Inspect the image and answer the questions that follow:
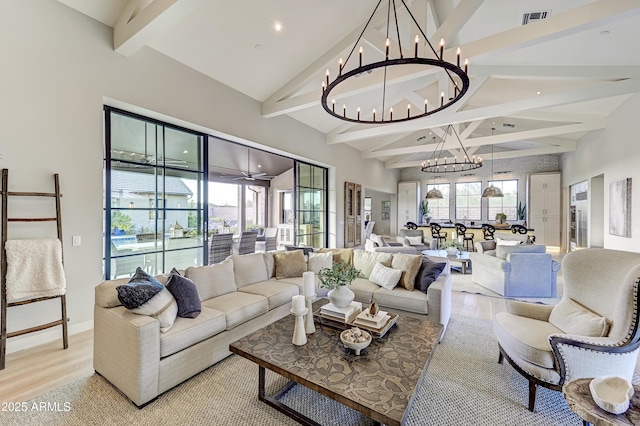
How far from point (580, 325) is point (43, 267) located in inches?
192

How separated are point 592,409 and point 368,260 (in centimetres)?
289

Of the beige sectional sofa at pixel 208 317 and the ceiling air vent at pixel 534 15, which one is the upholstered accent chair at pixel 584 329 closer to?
the beige sectional sofa at pixel 208 317

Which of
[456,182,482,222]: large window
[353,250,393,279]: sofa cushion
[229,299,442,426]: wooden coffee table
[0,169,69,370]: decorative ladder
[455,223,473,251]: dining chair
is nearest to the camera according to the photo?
[229,299,442,426]: wooden coffee table

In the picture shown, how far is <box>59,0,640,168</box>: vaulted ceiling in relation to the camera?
3.11 m

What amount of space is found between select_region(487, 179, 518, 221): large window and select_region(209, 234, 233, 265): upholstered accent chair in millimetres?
10950

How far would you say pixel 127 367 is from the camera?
203 cm

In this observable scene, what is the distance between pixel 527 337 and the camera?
2152 mm

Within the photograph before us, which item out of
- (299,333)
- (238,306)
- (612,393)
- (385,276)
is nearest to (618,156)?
(385,276)

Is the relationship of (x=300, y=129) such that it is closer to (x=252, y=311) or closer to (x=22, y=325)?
(x=252, y=311)

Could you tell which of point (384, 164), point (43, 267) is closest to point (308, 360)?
point (43, 267)

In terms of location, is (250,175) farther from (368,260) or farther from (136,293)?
(136,293)

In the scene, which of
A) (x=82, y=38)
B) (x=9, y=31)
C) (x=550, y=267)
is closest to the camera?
(x=9, y=31)

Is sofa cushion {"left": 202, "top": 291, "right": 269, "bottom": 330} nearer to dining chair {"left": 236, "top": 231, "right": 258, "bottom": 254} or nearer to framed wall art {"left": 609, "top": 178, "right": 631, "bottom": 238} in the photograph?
dining chair {"left": 236, "top": 231, "right": 258, "bottom": 254}

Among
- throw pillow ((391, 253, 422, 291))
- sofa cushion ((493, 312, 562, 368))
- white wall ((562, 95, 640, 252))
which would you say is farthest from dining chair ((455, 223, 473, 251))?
sofa cushion ((493, 312, 562, 368))
